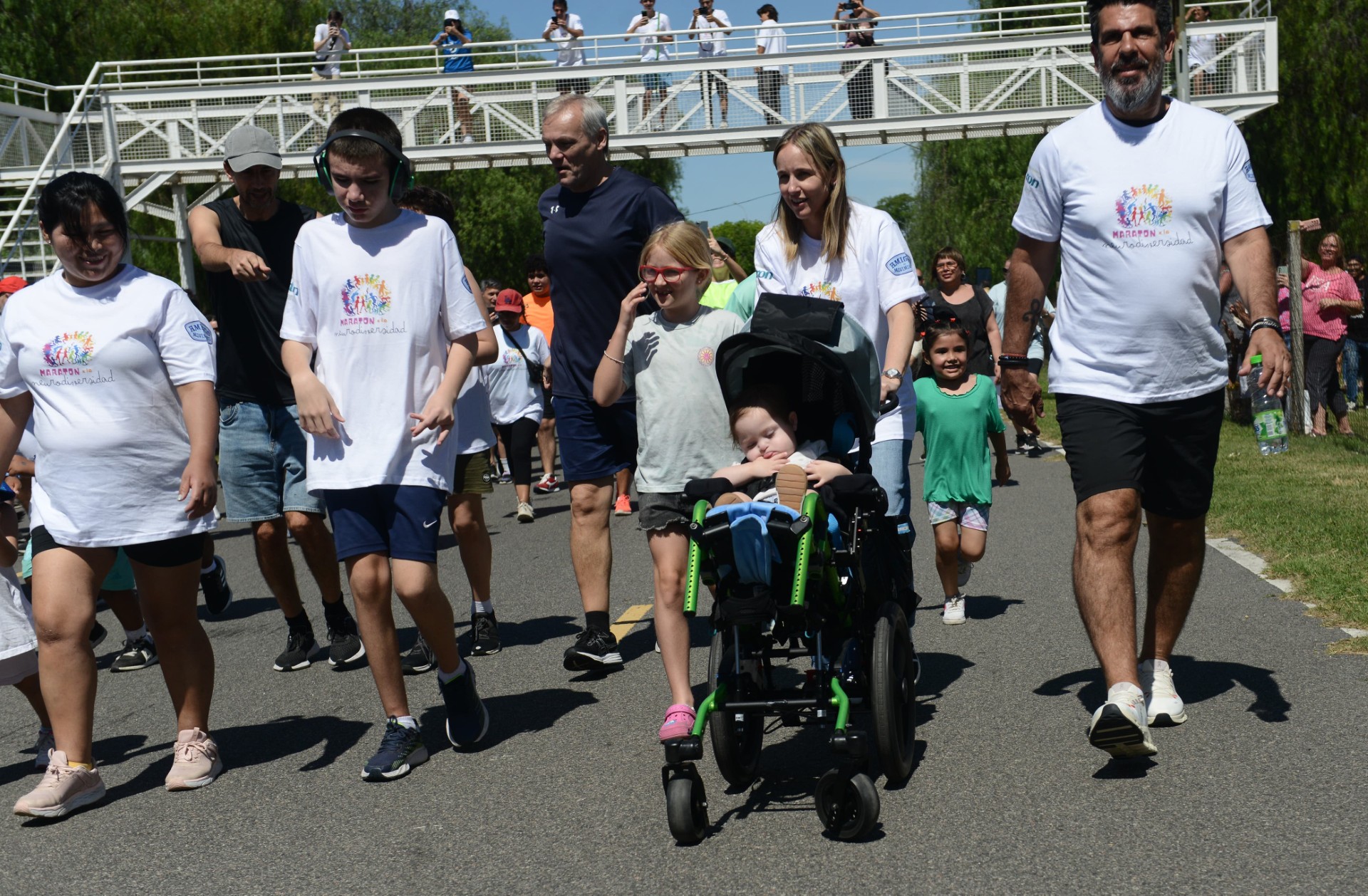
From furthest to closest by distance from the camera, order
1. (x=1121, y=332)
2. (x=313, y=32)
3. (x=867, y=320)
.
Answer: (x=313, y=32) → (x=867, y=320) → (x=1121, y=332)

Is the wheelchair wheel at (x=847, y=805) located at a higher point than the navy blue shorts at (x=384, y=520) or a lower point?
lower

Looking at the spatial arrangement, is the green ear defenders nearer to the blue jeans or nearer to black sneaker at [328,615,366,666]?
black sneaker at [328,615,366,666]

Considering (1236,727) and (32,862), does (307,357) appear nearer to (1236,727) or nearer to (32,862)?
(32,862)

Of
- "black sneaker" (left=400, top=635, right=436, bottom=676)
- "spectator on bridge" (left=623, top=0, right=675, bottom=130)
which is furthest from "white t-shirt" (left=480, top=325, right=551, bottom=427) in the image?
"spectator on bridge" (left=623, top=0, right=675, bottom=130)

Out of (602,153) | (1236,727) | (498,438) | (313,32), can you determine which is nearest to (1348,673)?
(1236,727)

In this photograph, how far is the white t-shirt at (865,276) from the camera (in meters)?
Answer: 5.44

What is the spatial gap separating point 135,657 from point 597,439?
2.76m

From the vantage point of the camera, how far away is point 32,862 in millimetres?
4551

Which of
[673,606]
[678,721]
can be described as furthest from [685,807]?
[673,606]

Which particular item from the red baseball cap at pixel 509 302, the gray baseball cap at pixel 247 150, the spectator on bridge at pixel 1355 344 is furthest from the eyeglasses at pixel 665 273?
the spectator on bridge at pixel 1355 344

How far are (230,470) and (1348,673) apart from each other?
4.85 metres

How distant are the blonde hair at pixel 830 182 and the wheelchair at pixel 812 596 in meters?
0.69

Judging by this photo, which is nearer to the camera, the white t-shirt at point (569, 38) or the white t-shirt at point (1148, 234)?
the white t-shirt at point (1148, 234)

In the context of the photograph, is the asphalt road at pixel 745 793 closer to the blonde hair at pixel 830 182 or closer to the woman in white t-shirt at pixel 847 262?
the woman in white t-shirt at pixel 847 262
